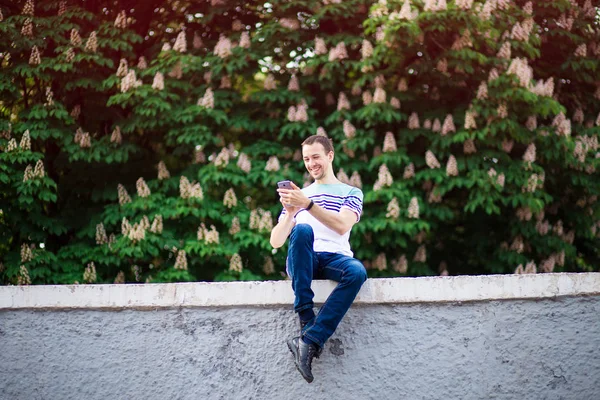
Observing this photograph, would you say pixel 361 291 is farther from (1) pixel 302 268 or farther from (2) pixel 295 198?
(2) pixel 295 198

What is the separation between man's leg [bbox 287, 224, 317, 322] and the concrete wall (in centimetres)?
19

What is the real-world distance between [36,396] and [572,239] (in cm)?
602

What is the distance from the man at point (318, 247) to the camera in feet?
11.3

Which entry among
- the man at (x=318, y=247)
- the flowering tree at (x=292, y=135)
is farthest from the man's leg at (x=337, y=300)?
the flowering tree at (x=292, y=135)

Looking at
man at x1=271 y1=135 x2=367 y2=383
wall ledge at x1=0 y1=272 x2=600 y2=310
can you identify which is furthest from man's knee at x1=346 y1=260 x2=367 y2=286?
wall ledge at x1=0 y1=272 x2=600 y2=310

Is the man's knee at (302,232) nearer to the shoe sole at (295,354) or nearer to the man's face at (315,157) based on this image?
the man's face at (315,157)

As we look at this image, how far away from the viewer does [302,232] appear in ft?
11.5

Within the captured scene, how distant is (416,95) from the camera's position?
7793mm

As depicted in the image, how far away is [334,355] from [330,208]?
723mm

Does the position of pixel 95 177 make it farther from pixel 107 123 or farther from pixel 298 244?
pixel 298 244

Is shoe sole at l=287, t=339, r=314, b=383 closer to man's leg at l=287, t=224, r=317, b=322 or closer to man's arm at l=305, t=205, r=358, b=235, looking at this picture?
man's leg at l=287, t=224, r=317, b=322

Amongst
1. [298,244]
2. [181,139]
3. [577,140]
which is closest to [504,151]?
[577,140]

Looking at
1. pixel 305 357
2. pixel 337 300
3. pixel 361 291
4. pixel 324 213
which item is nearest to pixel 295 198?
pixel 324 213

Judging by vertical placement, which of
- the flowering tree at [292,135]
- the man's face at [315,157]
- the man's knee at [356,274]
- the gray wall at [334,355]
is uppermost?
the man's face at [315,157]
